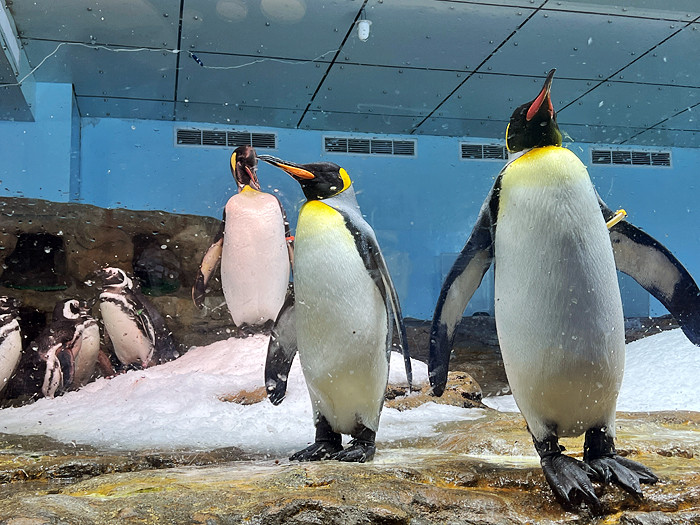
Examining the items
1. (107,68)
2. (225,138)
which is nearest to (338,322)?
(225,138)

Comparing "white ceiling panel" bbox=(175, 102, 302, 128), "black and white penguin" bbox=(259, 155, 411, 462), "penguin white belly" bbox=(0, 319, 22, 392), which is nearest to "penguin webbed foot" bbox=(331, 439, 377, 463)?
"black and white penguin" bbox=(259, 155, 411, 462)

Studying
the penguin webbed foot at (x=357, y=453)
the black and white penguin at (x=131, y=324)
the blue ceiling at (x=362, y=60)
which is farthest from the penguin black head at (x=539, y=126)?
the black and white penguin at (x=131, y=324)

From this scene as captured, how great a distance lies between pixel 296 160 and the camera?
2625mm

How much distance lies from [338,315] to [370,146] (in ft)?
4.13

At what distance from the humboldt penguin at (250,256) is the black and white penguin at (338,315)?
3.68 feet

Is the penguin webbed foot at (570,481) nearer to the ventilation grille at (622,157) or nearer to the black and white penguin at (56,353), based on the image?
the ventilation grille at (622,157)

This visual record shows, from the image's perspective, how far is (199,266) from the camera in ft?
10.4

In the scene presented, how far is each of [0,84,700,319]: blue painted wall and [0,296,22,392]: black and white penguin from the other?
29.9 inches

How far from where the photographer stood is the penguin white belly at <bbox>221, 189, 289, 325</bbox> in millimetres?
2949

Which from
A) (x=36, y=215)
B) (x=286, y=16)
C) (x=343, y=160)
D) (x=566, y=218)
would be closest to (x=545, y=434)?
(x=566, y=218)

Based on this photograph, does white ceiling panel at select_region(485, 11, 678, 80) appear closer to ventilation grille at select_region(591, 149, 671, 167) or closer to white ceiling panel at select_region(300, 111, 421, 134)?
ventilation grille at select_region(591, 149, 671, 167)

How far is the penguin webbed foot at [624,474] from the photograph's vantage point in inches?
44.3

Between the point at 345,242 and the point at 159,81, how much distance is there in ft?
4.49

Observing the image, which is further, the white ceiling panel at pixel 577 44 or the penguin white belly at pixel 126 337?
the penguin white belly at pixel 126 337
